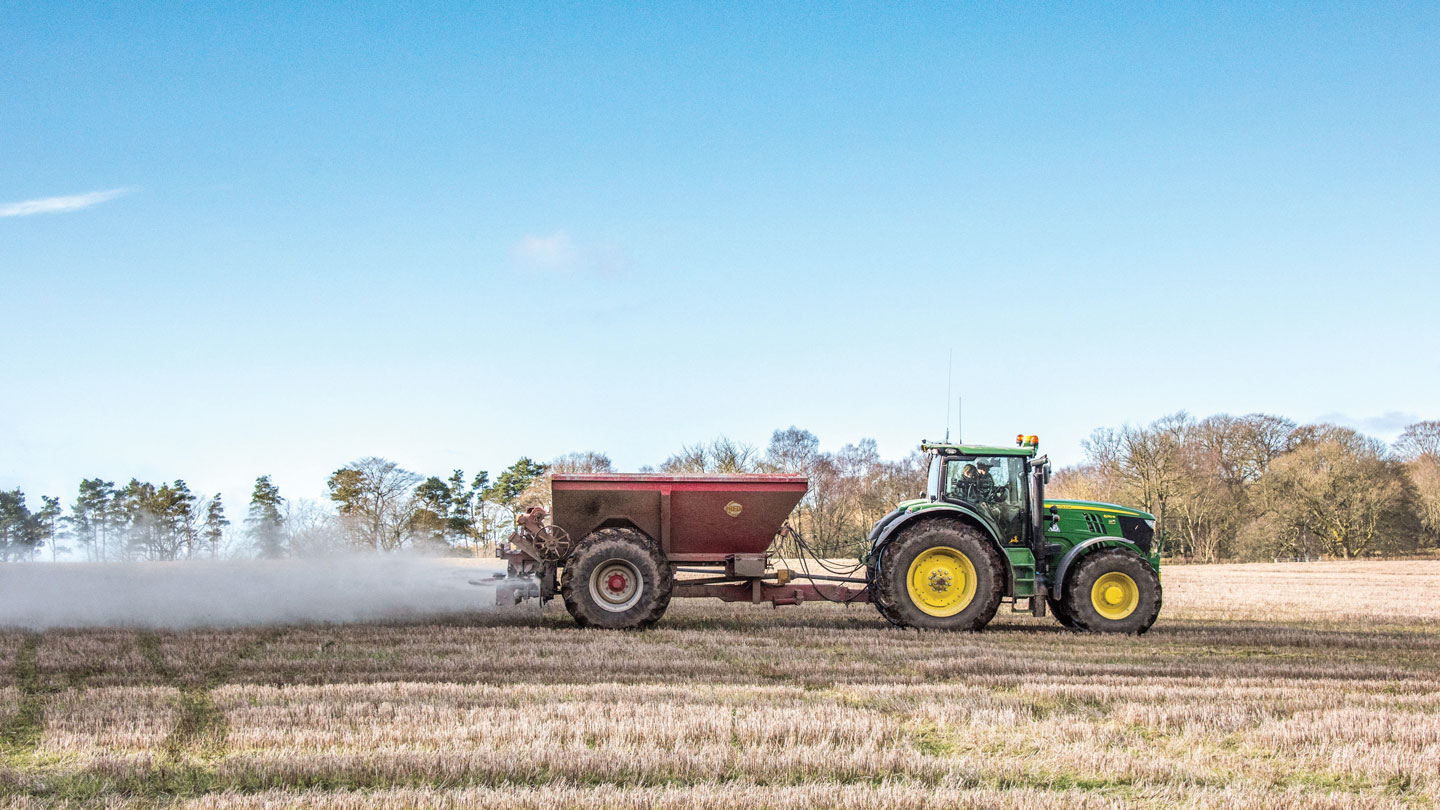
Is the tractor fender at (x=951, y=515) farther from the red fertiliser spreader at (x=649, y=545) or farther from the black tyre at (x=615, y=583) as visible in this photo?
the black tyre at (x=615, y=583)

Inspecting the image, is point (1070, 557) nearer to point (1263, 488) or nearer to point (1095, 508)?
point (1095, 508)

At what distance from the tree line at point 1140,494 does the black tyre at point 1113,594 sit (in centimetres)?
2699

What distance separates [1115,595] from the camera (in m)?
13.0

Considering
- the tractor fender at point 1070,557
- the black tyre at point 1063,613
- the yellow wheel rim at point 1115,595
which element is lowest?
the black tyre at point 1063,613

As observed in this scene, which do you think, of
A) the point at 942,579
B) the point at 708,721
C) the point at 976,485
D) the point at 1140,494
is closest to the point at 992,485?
the point at 976,485

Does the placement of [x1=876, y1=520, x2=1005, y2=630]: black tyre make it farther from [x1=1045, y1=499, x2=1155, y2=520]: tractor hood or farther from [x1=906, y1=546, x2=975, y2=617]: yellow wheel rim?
[x1=1045, y1=499, x2=1155, y2=520]: tractor hood

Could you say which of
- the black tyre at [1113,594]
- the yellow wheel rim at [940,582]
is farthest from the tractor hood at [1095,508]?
the yellow wheel rim at [940,582]

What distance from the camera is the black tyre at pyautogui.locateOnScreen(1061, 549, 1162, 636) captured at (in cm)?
1286

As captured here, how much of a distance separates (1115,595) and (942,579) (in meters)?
2.30

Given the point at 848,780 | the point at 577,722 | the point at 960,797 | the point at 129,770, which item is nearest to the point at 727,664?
the point at 577,722

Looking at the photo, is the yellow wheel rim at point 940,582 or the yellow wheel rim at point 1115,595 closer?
the yellow wheel rim at point 940,582

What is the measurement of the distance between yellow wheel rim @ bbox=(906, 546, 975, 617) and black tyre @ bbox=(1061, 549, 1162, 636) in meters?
1.36

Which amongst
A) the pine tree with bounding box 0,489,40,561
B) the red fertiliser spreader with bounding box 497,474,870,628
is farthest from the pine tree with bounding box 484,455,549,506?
the red fertiliser spreader with bounding box 497,474,870,628

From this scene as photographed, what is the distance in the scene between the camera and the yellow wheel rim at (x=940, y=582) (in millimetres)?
12836
